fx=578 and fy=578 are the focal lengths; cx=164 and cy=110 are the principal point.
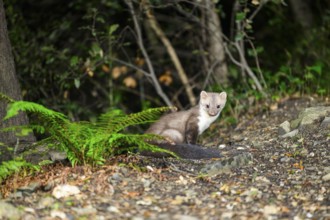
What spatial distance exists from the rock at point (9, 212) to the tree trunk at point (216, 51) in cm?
672

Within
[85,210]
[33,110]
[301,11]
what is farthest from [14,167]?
[301,11]

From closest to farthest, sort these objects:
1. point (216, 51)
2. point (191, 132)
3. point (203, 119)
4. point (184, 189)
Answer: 1. point (184, 189)
2. point (191, 132)
3. point (203, 119)
4. point (216, 51)

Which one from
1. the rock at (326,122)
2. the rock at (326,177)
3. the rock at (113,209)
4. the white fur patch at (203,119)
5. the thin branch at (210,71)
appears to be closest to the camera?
the rock at (113,209)

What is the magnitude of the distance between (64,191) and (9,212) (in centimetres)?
67

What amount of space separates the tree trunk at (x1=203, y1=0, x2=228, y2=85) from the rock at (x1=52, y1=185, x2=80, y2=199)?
19.9ft

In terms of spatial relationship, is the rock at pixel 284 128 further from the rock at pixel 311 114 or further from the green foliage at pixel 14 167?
the green foliage at pixel 14 167

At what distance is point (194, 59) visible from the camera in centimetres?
1357

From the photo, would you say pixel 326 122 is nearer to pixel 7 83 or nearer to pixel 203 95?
pixel 203 95

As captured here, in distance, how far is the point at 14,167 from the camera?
5.37m

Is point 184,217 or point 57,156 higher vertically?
point 57,156

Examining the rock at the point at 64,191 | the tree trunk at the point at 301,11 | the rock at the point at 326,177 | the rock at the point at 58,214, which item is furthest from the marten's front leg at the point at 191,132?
the tree trunk at the point at 301,11

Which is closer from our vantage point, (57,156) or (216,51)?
(57,156)

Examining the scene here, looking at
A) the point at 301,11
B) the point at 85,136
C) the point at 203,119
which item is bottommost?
the point at 203,119

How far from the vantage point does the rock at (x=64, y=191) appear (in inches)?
214
